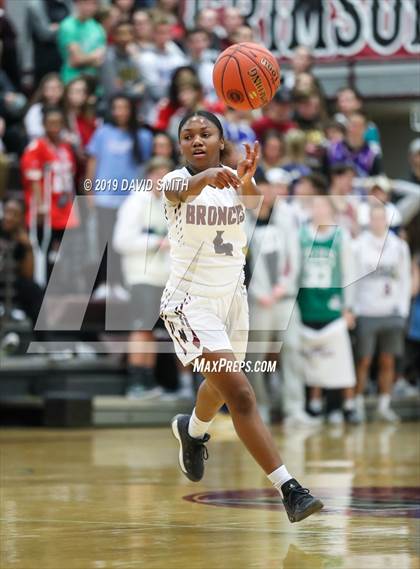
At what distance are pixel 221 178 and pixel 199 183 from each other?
200 mm

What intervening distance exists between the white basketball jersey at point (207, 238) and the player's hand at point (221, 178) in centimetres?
54

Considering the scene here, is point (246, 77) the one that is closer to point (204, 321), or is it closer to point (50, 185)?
point (204, 321)

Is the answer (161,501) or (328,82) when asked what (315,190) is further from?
(161,501)

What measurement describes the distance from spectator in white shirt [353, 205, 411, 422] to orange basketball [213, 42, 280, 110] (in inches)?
300

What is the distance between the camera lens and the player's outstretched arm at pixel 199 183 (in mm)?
7270

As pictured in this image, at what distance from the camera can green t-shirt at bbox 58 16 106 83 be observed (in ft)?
57.6

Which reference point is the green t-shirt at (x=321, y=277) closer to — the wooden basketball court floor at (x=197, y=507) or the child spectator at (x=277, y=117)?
the child spectator at (x=277, y=117)

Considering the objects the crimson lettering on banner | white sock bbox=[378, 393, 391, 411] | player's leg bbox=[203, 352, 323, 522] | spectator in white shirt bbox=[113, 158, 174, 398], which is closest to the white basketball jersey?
player's leg bbox=[203, 352, 323, 522]

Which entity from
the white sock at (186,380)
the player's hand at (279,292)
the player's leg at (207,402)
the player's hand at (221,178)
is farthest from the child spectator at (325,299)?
the player's hand at (221,178)

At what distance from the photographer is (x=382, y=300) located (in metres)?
16.4

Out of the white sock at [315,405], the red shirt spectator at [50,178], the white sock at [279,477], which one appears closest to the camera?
the white sock at [279,477]

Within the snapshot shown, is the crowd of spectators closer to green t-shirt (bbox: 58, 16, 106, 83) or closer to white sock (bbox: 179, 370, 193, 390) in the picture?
green t-shirt (bbox: 58, 16, 106, 83)

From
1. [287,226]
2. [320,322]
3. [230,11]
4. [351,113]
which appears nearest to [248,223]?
[287,226]

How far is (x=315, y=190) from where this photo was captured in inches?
619
